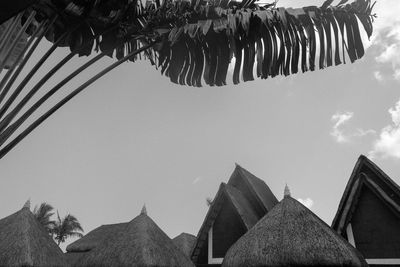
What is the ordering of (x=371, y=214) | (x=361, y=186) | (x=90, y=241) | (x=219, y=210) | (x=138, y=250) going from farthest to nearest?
(x=90, y=241) → (x=219, y=210) → (x=138, y=250) → (x=361, y=186) → (x=371, y=214)

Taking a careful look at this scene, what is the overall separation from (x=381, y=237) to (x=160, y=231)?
7.71m

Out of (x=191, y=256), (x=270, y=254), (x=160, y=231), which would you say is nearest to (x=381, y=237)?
(x=270, y=254)

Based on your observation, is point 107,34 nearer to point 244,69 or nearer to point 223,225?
point 244,69

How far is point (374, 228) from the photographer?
32.7ft

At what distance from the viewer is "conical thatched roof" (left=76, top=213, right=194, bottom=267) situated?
1078 centimetres

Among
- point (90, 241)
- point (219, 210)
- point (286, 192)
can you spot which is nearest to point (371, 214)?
point (286, 192)

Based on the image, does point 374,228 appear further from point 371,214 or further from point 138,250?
point 138,250

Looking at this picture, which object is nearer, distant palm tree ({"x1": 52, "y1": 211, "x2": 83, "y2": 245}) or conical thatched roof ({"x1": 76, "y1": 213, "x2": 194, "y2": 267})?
conical thatched roof ({"x1": 76, "y1": 213, "x2": 194, "y2": 267})

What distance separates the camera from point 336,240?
835 centimetres

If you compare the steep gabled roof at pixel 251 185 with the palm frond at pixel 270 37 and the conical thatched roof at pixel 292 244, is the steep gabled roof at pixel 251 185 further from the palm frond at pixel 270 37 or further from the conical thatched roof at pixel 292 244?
the palm frond at pixel 270 37

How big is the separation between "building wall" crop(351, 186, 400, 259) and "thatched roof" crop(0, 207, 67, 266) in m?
10.5

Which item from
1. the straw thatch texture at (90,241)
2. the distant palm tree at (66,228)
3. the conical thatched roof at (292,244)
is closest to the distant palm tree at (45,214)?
the distant palm tree at (66,228)

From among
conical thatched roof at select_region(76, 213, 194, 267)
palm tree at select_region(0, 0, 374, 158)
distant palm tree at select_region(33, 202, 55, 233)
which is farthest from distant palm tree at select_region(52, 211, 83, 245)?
palm tree at select_region(0, 0, 374, 158)

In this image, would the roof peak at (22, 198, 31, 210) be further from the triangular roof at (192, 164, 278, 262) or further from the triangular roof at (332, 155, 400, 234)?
the triangular roof at (332, 155, 400, 234)
